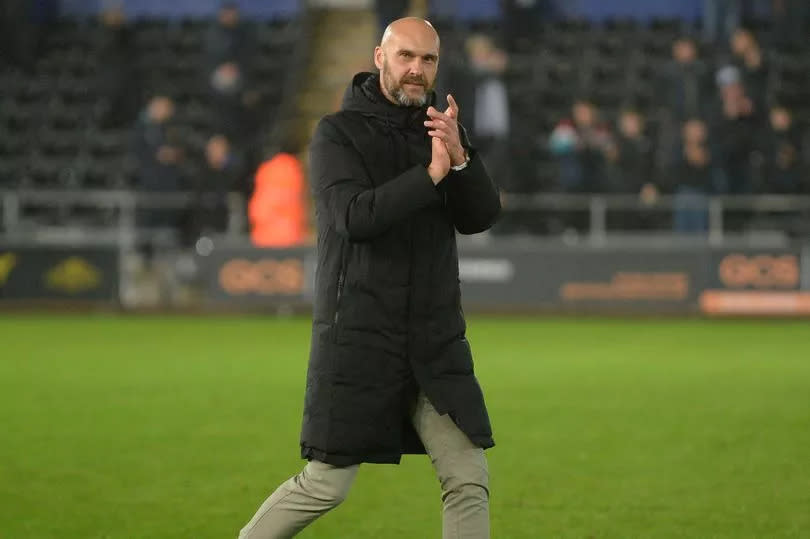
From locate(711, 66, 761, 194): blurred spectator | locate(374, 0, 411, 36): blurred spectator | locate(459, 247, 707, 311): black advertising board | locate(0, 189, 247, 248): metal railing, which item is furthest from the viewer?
locate(374, 0, 411, 36): blurred spectator

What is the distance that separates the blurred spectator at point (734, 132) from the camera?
20.8m

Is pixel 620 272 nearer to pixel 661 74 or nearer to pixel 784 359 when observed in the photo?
pixel 661 74

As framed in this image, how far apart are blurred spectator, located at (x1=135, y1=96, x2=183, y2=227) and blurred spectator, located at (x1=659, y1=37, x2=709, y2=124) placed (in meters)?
7.33

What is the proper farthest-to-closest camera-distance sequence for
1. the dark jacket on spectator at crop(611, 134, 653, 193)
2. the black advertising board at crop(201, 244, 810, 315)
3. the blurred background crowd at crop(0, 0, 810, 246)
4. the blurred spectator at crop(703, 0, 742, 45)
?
1. the blurred spectator at crop(703, 0, 742, 45)
2. the dark jacket on spectator at crop(611, 134, 653, 193)
3. the blurred background crowd at crop(0, 0, 810, 246)
4. the black advertising board at crop(201, 244, 810, 315)

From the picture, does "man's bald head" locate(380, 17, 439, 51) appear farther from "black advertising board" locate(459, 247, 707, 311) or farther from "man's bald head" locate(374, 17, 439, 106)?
"black advertising board" locate(459, 247, 707, 311)

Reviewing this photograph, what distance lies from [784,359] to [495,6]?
15491 mm

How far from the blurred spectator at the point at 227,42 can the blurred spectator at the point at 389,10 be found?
2218 mm

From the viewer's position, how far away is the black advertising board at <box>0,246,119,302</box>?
2145 cm

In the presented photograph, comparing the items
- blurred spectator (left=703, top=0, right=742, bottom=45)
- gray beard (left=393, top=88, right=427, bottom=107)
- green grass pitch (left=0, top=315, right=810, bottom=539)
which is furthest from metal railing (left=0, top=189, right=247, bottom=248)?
gray beard (left=393, top=88, right=427, bottom=107)

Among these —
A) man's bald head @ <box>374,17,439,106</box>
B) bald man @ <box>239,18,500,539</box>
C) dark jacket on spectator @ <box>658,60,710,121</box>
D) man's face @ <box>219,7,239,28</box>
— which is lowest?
bald man @ <box>239,18,500,539</box>

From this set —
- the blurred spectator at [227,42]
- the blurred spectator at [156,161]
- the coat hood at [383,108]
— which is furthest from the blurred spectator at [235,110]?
the coat hood at [383,108]

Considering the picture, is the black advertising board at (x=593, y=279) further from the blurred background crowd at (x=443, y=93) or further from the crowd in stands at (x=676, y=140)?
the crowd in stands at (x=676, y=140)

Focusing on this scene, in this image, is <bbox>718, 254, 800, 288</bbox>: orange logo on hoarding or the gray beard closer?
the gray beard

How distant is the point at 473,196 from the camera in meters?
4.82
